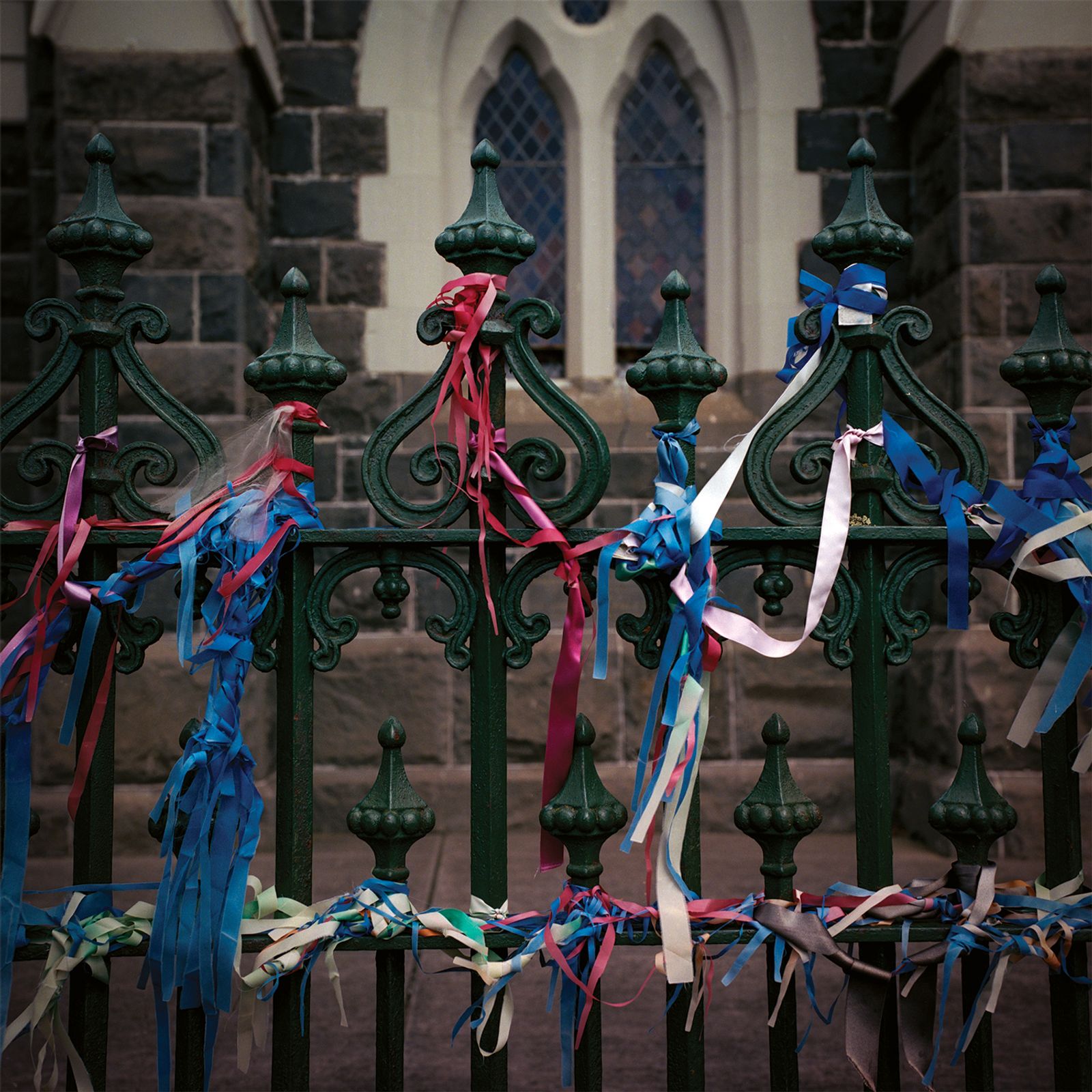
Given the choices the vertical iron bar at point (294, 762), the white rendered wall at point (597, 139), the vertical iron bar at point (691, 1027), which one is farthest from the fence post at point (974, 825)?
the white rendered wall at point (597, 139)

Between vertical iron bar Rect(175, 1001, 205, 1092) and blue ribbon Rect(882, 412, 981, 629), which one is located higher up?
blue ribbon Rect(882, 412, 981, 629)

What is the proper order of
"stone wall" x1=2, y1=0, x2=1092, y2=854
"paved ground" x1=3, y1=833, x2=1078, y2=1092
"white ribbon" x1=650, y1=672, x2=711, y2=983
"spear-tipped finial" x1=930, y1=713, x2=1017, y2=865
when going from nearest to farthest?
"white ribbon" x1=650, y1=672, x2=711, y2=983 < "spear-tipped finial" x1=930, y1=713, x2=1017, y2=865 < "paved ground" x1=3, y1=833, x2=1078, y2=1092 < "stone wall" x1=2, y1=0, x2=1092, y2=854

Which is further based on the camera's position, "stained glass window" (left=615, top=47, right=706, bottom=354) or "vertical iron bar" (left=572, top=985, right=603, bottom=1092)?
"stained glass window" (left=615, top=47, right=706, bottom=354)

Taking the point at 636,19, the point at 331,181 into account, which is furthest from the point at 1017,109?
the point at 331,181

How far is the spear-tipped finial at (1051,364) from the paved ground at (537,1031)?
1323 millimetres

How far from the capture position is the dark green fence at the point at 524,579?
1.59 metres

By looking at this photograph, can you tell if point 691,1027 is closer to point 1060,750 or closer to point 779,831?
point 779,831

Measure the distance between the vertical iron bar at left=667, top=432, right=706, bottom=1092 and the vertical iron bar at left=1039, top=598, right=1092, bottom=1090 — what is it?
21.1 inches

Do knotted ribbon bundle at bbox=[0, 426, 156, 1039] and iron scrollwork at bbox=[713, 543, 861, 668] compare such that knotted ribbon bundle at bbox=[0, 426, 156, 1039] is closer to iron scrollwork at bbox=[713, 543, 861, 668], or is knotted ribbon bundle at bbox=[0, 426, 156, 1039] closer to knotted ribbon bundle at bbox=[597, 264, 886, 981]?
knotted ribbon bundle at bbox=[597, 264, 886, 981]

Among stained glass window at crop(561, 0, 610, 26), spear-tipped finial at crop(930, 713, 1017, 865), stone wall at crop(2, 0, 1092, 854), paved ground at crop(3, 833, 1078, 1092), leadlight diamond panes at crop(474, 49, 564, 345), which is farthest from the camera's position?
leadlight diamond panes at crop(474, 49, 564, 345)

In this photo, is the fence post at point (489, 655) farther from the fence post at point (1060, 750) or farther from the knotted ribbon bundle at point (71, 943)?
the fence post at point (1060, 750)

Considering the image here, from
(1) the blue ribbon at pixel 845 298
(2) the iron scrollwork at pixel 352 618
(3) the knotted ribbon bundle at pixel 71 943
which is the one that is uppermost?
(1) the blue ribbon at pixel 845 298

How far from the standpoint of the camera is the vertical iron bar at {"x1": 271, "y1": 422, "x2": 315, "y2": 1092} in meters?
1.60

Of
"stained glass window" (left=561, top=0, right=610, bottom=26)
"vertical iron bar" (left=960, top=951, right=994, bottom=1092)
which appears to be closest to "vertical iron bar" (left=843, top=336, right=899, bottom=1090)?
"vertical iron bar" (left=960, top=951, right=994, bottom=1092)
